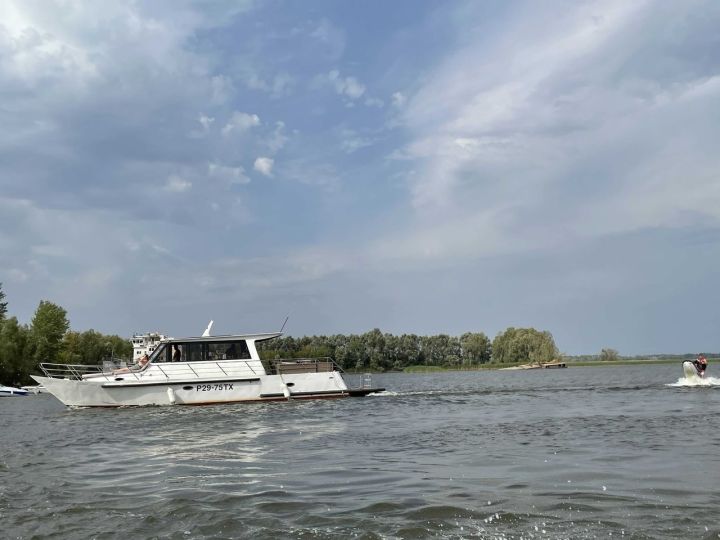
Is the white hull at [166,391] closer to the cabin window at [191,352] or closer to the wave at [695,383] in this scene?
the cabin window at [191,352]

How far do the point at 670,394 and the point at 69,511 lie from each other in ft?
105

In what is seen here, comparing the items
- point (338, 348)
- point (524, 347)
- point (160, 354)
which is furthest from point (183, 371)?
point (524, 347)

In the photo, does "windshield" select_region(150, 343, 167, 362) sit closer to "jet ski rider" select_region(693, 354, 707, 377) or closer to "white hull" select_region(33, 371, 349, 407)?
"white hull" select_region(33, 371, 349, 407)

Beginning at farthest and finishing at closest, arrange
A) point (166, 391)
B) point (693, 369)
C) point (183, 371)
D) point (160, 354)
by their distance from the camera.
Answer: point (693, 369)
point (160, 354)
point (183, 371)
point (166, 391)

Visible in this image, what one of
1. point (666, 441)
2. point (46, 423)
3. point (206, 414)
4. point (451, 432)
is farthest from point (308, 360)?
point (666, 441)

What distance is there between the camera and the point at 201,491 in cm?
1058

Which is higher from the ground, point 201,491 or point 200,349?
point 200,349

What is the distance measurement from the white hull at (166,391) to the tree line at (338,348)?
1877 inches

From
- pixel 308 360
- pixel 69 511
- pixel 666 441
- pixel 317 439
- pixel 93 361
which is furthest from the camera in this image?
pixel 93 361

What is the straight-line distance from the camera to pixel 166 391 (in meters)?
31.2

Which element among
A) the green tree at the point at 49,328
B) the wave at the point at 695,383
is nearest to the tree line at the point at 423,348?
the green tree at the point at 49,328

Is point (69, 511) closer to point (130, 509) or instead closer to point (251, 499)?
point (130, 509)

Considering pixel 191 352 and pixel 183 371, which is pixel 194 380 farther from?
pixel 191 352

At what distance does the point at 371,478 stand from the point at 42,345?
74446 mm
